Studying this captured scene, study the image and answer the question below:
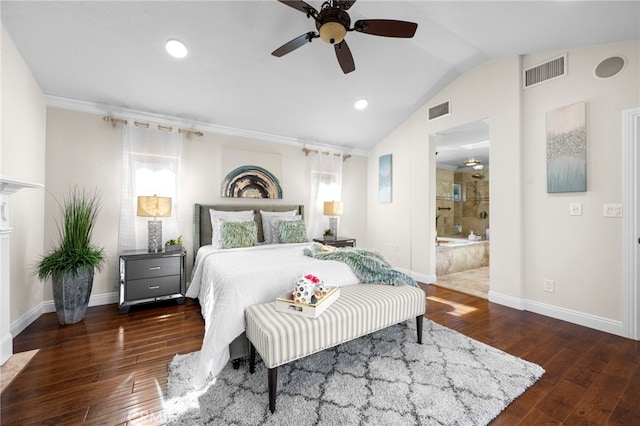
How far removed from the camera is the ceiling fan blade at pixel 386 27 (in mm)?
2000

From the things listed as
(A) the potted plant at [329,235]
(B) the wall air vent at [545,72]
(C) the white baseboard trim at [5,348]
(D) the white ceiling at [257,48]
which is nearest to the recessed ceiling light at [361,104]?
(D) the white ceiling at [257,48]

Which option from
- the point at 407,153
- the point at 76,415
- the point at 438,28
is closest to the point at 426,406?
the point at 76,415

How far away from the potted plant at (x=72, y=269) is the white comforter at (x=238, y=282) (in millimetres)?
1078

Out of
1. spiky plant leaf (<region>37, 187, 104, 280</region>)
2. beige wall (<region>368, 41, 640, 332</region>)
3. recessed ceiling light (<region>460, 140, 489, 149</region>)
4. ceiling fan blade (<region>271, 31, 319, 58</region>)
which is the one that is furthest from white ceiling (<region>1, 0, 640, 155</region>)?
recessed ceiling light (<region>460, 140, 489, 149</region>)

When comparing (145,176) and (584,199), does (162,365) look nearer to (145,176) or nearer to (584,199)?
(145,176)

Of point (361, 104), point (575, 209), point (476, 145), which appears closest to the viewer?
point (575, 209)

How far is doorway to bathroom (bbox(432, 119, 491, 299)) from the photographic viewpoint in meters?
4.26

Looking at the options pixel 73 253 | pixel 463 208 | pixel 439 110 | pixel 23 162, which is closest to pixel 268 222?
pixel 73 253

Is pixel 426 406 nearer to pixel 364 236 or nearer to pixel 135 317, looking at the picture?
pixel 135 317

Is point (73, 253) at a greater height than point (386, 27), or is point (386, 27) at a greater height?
point (386, 27)

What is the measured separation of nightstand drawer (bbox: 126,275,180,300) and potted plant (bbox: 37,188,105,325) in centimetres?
38

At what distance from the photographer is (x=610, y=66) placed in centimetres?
253

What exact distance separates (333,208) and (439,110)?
2.24 m

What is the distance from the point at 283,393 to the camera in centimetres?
166
